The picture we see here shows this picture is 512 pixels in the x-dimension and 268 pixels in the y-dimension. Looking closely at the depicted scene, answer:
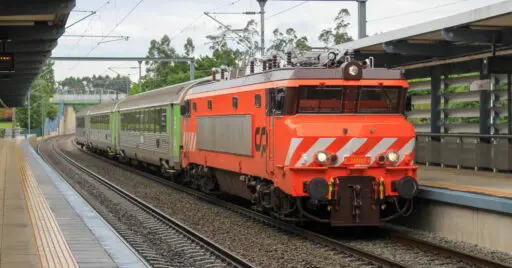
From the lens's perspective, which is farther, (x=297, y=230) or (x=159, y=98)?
(x=159, y=98)

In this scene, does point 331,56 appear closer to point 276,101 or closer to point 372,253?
point 276,101

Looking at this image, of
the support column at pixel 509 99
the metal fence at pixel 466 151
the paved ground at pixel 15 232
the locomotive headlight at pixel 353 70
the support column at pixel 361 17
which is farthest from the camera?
the support column at pixel 361 17

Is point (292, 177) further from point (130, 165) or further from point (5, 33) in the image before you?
point (130, 165)

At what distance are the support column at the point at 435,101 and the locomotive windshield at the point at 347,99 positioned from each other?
20.3 feet

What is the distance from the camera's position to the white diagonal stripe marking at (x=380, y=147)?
536 inches

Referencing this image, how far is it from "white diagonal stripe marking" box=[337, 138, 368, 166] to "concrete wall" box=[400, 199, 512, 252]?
6.57 ft

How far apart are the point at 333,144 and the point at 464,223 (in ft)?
8.62

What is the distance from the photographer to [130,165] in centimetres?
3697

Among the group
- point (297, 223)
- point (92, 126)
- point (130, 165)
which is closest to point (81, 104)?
point (92, 126)

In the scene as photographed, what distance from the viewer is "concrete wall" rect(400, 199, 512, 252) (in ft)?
40.4

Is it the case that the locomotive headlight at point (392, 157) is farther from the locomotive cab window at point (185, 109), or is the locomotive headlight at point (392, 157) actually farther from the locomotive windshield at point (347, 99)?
the locomotive cab window at point (185, 109)

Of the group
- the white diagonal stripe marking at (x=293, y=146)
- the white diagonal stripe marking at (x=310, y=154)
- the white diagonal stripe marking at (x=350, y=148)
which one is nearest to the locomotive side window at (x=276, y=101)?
the white diagonal stripe marking at (x=293, y=146)

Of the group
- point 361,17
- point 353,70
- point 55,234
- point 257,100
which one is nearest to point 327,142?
point 353,70

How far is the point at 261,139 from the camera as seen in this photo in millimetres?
14836
